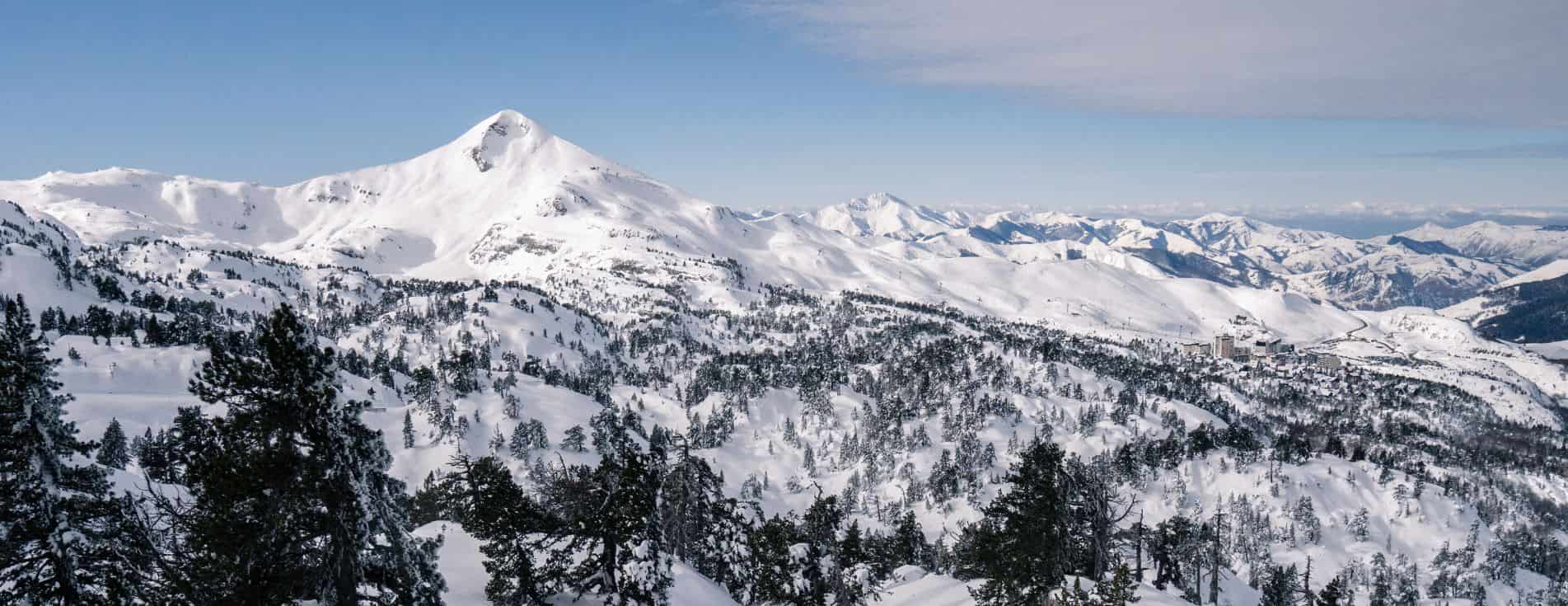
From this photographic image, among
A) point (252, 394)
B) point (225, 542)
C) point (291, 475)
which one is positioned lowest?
point (225, 542)

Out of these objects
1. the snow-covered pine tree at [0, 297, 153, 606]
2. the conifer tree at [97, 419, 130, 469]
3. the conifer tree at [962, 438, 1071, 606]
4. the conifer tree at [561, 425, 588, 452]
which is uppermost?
the snow-covered pine tree at [0, 297, 153, 606]

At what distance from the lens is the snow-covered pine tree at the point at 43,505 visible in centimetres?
1914

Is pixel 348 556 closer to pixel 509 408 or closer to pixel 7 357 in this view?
pixel 7 357

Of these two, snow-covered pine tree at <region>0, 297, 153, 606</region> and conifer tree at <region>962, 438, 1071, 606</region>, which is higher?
snow-covered pine tree at <region>0, 297, 153, 606</region>

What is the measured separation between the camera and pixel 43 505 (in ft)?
64.1

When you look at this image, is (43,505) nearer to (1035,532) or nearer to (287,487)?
(287,487)

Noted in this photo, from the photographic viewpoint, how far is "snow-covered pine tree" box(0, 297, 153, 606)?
1914 cm

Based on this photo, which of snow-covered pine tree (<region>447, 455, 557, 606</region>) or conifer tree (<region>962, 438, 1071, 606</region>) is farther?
conifer tree (<region>962, 438, 1071, 606</region>)

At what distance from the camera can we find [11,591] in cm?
1977

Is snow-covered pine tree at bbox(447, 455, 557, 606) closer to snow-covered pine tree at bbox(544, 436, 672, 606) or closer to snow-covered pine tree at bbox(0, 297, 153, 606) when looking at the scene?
snow-covered pine tree at bbox(544, 436, 672, 606)

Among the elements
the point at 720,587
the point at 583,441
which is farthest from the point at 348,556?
the point at 583,441

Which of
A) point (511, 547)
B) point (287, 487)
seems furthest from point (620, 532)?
point (287, 487)

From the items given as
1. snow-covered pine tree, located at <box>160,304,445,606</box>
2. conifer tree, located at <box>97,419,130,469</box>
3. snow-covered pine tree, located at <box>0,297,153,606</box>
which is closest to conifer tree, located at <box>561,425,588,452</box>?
conifer tree, located at <box>97,419,130,469</box>

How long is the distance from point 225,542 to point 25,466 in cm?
606
